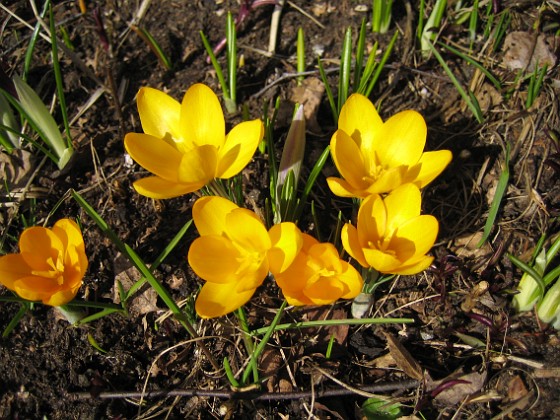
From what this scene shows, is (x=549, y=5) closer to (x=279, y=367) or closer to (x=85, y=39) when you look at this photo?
(x=279, y=367)

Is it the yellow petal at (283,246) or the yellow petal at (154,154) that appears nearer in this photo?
the yellow petal at (283,246)

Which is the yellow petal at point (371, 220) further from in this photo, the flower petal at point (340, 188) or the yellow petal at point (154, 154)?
the yellow petal at point (154, 154)

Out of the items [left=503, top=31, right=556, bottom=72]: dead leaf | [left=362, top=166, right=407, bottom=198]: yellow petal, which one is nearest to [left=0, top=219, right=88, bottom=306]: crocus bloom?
[left=362, top=166, right=407, bottom=198]: yellow petal

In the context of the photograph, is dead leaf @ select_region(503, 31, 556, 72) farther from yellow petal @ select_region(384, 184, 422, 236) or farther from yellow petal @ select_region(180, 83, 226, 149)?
yellow petal @ select_region(180, 83, 226, 149)

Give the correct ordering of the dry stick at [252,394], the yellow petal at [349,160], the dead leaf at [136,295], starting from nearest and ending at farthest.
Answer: the yellow petal at [349,160], the dry stick at [252,394], the dead leaf at [136,295]

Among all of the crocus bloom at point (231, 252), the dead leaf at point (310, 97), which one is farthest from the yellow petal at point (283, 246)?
the dead leaf at point (310, 97)

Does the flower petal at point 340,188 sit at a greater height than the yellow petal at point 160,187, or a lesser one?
lesser

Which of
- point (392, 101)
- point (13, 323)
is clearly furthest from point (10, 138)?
point (392, 101)

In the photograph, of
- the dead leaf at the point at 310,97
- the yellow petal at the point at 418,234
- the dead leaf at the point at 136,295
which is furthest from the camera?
the dead leaf at the point at 310,97
